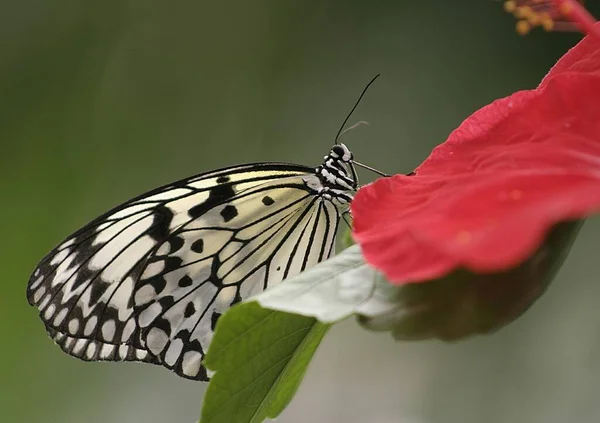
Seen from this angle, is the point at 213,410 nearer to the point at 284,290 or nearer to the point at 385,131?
the point at 284,290

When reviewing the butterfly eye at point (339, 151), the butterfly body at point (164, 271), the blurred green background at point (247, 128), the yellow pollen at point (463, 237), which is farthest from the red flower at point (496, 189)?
the blurred green background at point (247, 128)

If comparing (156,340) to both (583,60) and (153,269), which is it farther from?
(583,60)

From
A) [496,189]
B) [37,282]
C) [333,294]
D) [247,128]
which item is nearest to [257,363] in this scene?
[333,294]

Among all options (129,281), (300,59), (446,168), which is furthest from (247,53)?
(446,168)

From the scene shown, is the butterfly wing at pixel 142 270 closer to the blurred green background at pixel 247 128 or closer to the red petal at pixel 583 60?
the red petal at pixel 583 60

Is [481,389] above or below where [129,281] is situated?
below
